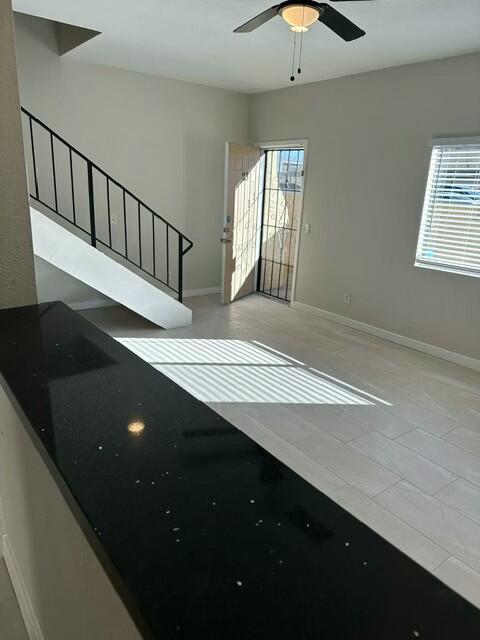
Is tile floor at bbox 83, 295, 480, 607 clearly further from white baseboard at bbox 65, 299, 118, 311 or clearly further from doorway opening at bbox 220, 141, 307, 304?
doorway opening at bbox 220, 141, 307, 304

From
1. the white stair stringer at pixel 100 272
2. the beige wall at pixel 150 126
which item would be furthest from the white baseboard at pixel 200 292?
the white stair stringer at pixel 100 272

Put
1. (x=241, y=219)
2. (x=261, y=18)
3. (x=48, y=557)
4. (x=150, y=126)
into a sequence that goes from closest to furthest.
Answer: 1. (x=48, y=557)
2. (x=261, y=18)
3. (x=150, y=126)
4. (x=241, y=219)

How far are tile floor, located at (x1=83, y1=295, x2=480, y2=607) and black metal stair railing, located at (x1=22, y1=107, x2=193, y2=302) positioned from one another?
0.85 m

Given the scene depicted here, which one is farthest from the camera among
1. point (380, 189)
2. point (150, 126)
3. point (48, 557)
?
point (150, 126)

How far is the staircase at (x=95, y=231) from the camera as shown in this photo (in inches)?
161

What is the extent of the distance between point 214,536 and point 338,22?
119 inches

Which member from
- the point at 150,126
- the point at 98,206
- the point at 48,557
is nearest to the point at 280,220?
the point at 150,126

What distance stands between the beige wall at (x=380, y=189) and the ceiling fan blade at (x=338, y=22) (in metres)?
1.65

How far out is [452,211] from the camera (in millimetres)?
4109

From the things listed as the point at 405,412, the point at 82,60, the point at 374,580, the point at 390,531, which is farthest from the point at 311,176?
the point at 374,580

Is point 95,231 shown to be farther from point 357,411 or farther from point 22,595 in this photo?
point 22,595

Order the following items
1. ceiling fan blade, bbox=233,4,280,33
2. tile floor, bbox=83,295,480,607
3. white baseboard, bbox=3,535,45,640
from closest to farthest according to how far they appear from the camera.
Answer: white baseboard, bbox=3,535,45,640 → tile floor, bbox=83,295,480,607 → ceiling fan blade, bbox=233,4,280,33

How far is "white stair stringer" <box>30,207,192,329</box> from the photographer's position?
12.9 ft

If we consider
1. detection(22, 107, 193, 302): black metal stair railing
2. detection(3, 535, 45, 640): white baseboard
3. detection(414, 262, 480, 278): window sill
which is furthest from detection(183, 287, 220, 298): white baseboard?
detection(3, 535, 45, 640): white baseboard
